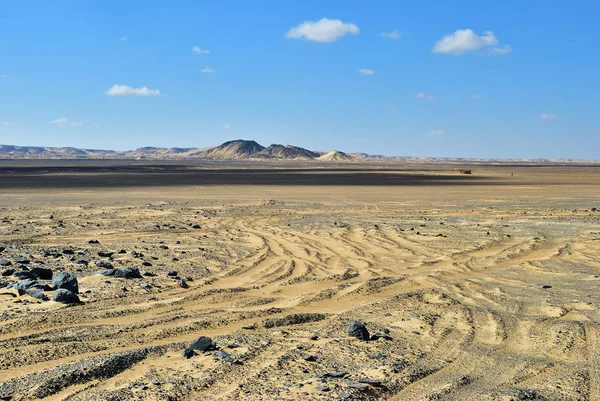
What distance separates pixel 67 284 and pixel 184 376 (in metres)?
3.97

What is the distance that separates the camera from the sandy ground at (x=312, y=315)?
5.29 m

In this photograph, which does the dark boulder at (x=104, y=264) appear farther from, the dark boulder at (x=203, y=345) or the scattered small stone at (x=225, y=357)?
the scattered small stone at (x=225, y=357)

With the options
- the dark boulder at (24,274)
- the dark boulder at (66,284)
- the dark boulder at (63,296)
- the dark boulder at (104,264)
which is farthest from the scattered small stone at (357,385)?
the dark boulder at (104,264)

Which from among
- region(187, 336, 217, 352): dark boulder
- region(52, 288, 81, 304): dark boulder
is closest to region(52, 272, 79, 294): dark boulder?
region(52, 288, 81, 304): dark boulder

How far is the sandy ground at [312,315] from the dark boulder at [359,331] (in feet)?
0.30

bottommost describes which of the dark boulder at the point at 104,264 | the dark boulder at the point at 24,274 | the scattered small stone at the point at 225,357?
the dark boulder at the point at 104,264

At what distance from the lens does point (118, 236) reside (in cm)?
1586

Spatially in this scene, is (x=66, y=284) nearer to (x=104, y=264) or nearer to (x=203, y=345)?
(x=104, y=264)

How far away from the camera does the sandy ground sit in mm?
5285

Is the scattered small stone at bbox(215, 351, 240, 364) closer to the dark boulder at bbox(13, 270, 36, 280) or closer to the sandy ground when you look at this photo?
the sandy ground

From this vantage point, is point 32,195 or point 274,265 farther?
point 32,195

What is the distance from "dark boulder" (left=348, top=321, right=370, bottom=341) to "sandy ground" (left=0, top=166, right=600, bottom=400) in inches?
3.6

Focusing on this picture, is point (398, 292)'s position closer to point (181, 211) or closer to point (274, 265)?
point (274, 265)

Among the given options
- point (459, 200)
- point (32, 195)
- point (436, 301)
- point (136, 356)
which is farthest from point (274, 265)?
point (32, 195)
